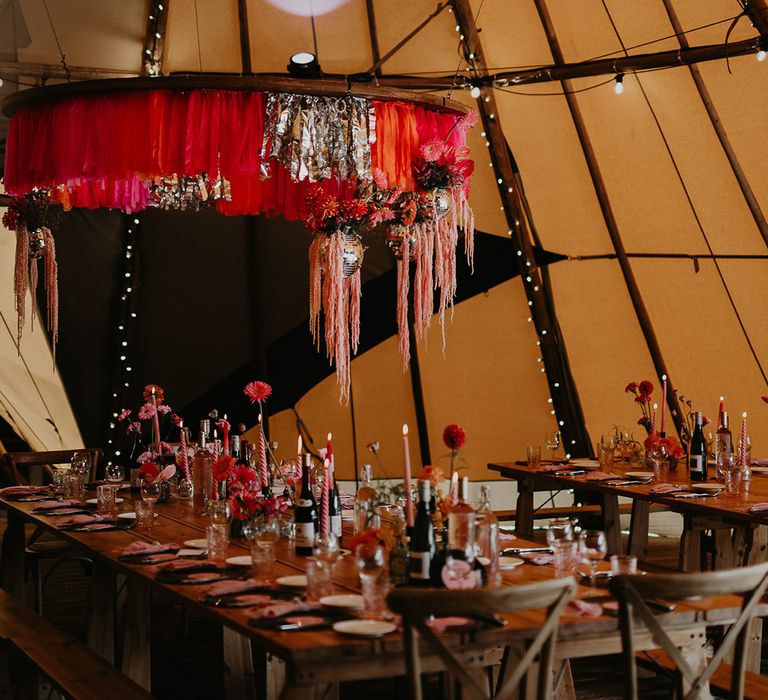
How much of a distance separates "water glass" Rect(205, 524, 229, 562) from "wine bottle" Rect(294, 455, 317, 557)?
0.29 meters

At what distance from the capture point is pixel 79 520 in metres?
4.39

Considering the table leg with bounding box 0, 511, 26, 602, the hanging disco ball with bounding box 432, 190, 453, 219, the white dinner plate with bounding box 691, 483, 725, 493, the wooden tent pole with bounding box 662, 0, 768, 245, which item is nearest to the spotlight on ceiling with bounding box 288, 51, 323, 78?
the hanging disco ball with bounding box 432, 190, 453, 219

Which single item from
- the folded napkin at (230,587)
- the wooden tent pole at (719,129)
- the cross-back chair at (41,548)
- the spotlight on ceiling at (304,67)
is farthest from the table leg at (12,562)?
the wooden tent pole at (719,129)

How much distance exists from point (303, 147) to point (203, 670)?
7.66 ft

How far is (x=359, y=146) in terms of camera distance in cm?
394

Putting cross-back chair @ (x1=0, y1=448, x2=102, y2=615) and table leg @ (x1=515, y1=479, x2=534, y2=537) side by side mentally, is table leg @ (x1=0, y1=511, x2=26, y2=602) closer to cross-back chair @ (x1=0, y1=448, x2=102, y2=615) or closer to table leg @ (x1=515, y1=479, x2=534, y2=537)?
cross-back chair @ (x1=0, y1=448, x2=102, y2=615)

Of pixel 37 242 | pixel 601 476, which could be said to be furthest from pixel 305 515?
pixel 601 476

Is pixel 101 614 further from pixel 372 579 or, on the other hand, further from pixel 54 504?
pixel 372 579

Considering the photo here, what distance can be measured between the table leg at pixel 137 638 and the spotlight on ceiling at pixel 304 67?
1947mm

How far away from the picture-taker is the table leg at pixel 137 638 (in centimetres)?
430

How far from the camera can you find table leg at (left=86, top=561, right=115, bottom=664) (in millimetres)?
4316

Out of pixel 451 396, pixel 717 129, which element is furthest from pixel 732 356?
pixel 451 396

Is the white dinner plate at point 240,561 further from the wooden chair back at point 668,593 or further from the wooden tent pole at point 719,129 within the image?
the wooden tent pole at point 719,129

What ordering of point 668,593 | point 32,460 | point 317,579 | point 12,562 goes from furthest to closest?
1. point 32,460
2. point 12,562
3. point 317,579
4. point 668,593
